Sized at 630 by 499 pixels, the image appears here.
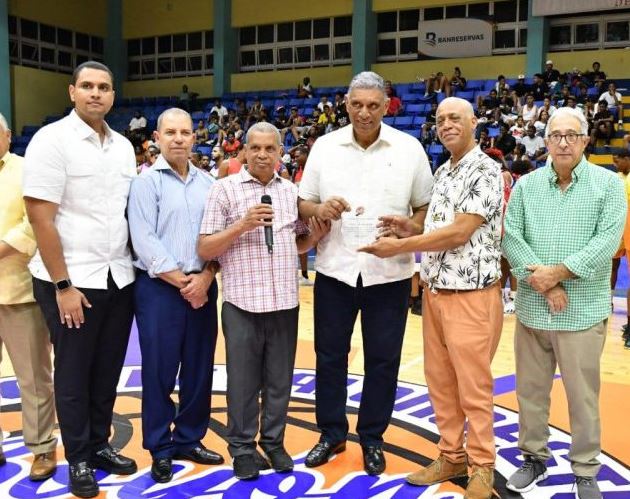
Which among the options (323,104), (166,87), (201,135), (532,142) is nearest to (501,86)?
(532,142)

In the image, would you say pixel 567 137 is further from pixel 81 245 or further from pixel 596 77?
pixel 596 77

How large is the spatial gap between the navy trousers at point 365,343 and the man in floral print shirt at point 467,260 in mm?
239

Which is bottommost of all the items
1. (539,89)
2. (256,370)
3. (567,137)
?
(256,370)

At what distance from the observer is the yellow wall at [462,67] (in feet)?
52.2

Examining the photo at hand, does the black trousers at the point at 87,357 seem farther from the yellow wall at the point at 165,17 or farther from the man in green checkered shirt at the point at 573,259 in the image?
the yellow wall at the point at 165,17

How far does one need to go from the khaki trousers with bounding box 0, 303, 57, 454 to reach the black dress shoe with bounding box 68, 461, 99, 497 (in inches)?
9.4

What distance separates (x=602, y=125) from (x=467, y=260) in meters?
10.3

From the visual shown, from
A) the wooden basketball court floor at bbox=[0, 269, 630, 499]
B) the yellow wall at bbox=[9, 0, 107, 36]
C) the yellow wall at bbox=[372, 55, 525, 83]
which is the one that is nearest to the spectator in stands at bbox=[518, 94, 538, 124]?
the yellow wall at bbox=[372, 55, 525, 83]

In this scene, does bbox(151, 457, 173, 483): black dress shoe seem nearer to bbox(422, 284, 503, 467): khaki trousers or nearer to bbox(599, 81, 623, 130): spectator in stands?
bbox(422, 284, 503, 467): khaki trousers

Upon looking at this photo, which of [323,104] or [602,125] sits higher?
[323,104]

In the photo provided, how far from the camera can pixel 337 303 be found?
10.2 feet

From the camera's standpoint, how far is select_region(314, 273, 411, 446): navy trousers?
10.0ft

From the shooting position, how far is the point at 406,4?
16906mm

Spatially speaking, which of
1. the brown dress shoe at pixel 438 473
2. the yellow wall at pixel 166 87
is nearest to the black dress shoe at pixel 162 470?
the brown dress shoe at pixel 438 473
